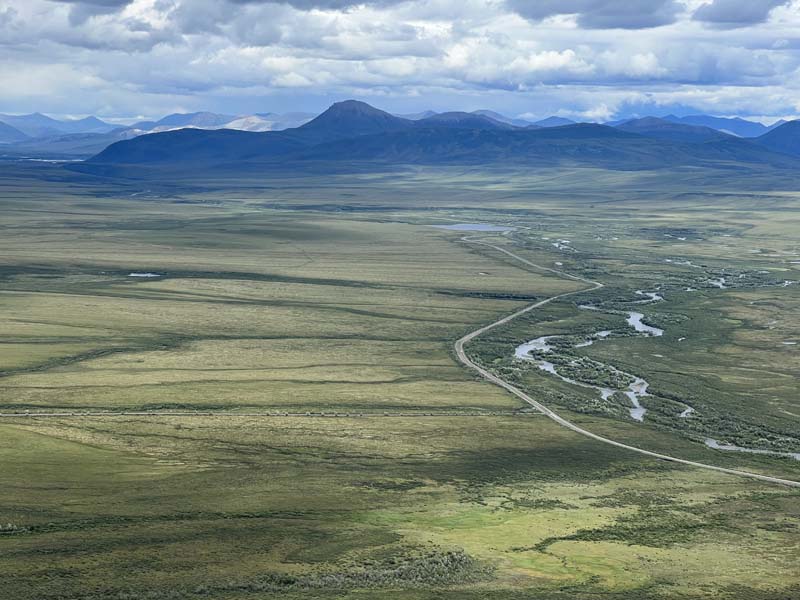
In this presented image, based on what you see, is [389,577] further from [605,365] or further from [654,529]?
[605,365]

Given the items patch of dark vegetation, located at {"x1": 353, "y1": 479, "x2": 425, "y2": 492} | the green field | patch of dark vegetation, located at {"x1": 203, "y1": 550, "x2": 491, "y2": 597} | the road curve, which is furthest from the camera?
the road curve

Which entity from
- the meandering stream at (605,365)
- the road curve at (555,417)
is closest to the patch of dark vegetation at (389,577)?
the road curve at (555,417)

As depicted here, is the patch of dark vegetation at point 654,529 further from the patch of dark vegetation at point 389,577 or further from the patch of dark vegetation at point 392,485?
the patch of dark vegetation at point 392,485

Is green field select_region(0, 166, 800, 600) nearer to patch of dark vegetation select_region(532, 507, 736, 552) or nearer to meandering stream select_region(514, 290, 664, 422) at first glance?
patch of dark vegetation select_region(532, 507, 736, 552)

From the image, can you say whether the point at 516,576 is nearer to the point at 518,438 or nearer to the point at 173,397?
the point at 518,438

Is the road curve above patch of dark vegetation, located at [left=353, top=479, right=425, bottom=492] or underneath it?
underneath

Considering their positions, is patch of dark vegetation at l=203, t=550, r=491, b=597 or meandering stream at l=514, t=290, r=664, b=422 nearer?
patch of dark vegetation at l=203, t=550, r=491, b=597

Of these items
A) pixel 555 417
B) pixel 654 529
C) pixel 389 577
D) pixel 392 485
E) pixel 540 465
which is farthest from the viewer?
pixel 555 417

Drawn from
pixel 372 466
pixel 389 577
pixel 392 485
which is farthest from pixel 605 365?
pixel 389 577

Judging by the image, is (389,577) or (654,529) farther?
(654,529)

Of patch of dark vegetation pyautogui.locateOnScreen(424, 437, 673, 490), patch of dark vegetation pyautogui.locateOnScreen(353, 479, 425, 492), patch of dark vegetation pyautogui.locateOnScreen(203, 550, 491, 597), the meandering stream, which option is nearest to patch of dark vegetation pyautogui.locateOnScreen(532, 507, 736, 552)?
patch of dark vegetation pyautogui.locateOnScreen(203, 550, 491, 597)

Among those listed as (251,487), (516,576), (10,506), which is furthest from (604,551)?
(10,506)
